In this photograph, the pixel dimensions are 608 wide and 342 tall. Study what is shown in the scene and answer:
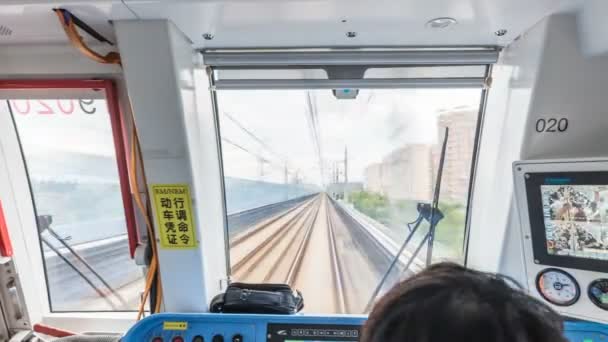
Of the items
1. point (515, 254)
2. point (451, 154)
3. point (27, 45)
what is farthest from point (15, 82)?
point (515, 254)

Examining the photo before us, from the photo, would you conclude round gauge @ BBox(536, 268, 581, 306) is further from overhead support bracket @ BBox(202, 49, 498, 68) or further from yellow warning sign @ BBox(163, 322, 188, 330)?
yellow warning sign @ BBox(163, 322, 188, 330)

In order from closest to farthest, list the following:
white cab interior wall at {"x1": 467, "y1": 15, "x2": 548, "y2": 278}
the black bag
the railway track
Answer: white cab interior wall at {"x1": 467, "y1": 15, "x2": 548, "y2": 278} < the black bag < the railway track

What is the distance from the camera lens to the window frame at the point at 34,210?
1.38 meters

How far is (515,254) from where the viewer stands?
1.32 meters

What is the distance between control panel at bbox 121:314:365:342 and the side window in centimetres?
57

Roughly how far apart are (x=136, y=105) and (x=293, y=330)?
1011 mm

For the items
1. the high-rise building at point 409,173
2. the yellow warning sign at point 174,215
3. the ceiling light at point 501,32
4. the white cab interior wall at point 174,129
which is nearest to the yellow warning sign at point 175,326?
the white cab interior wall at point 174,129

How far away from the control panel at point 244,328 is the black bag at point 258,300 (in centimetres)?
12

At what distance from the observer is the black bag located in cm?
131

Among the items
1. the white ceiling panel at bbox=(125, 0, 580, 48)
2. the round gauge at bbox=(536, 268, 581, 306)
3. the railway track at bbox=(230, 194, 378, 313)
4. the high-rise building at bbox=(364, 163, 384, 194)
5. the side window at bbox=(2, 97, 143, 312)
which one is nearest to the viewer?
the white ceiling panel at bbox=(125, 0, 580, 48)

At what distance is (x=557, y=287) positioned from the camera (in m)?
1.12

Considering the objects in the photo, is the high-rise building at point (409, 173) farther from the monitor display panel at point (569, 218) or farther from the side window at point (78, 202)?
the side window at point (78, 202)

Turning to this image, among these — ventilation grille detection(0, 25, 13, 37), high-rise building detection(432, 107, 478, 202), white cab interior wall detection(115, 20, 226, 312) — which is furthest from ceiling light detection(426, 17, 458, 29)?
ventilation grille detection(0, 25, 13, 37)

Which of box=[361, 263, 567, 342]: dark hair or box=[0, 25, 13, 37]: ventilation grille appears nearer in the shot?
box=[361, 263, 567, 342]: dark hair
